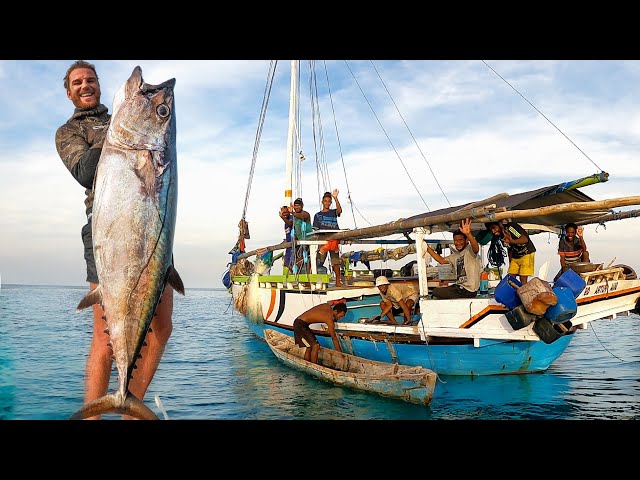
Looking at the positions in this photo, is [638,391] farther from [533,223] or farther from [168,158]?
[168,158]

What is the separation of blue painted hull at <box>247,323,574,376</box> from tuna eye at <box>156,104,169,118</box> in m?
7.66

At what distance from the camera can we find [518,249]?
29.2ft

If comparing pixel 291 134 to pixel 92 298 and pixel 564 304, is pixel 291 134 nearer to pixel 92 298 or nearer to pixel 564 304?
pixel 564 304

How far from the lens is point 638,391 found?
930 cm

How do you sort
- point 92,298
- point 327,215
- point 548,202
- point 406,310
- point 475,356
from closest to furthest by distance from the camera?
1. point 92,298
2. point 475,356
3. point 548,202
4. point 406,310
5. point 327,215

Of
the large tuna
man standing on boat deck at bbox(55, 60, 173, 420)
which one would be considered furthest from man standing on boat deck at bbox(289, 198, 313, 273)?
the large tuna

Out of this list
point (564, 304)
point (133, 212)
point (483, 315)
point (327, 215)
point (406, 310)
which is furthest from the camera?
point (327, 215)

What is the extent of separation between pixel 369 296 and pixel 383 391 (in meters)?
4.28

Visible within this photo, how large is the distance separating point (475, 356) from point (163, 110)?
7.95 meters

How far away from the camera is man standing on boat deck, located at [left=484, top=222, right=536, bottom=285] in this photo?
28.4 ft

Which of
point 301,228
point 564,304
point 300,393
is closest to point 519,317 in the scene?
point 564,304

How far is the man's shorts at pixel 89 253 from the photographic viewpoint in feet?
8.83

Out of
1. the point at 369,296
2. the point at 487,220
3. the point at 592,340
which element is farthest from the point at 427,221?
the point at 592,340

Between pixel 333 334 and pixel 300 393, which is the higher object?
pixel 333 334
